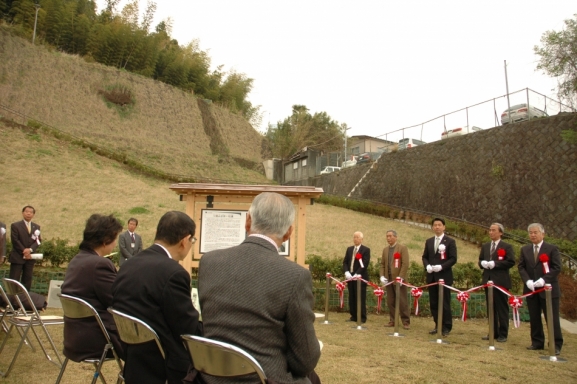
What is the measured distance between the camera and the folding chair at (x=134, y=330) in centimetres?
247

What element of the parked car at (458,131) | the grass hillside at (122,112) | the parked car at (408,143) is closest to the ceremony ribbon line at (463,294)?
the parked car at (458,131)

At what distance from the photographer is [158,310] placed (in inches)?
102

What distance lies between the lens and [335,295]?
30.5 ft

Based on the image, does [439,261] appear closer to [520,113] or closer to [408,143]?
[520,113]

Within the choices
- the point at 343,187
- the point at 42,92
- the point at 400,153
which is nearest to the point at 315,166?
the point at 343,187

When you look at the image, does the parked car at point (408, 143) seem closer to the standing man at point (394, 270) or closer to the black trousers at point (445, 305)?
the standing man at point (394, 270)

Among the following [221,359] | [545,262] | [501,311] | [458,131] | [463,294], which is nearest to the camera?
[221,359]

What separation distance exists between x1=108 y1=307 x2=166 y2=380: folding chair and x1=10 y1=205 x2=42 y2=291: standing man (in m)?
6.46

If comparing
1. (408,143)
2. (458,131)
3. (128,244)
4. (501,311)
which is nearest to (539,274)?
(501,311)

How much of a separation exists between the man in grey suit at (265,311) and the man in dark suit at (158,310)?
17.4 inches

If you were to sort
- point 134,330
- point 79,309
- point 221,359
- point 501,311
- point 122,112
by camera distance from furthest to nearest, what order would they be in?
1. point 122,112
2. point 501,311
3. point 79,309
4. point 134,330
5. point 221,359

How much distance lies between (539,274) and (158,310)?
5606 millimetres

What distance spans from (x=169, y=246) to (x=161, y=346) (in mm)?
605

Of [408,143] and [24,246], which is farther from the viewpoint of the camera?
[408,143]
